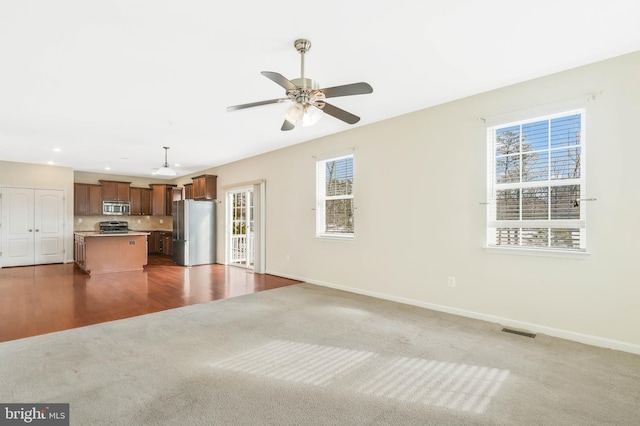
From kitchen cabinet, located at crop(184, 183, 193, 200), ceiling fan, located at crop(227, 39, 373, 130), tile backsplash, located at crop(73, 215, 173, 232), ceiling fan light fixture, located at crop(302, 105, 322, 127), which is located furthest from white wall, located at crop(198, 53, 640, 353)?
tile backsplash, located at crop(73, 215, 173, 232)

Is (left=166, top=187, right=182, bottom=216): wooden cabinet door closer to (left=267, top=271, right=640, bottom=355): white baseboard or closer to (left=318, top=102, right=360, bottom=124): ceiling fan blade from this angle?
(left=267, top=271, right=640, bottom=355): white baseboard

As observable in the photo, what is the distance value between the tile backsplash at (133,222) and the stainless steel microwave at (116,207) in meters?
0.42

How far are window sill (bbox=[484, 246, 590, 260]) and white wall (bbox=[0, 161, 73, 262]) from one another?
10.1 m

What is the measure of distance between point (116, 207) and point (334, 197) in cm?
793

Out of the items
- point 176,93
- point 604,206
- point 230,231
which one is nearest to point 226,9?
point 176,93

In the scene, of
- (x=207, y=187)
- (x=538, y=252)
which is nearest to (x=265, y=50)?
(x=538, y=252)

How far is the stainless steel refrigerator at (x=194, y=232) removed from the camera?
7969 millimetres

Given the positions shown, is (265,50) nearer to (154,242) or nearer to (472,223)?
(472,223)

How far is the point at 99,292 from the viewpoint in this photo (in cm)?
506

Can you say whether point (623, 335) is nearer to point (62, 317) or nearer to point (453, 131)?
point (453, 131)

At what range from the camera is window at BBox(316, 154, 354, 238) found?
5281 mm

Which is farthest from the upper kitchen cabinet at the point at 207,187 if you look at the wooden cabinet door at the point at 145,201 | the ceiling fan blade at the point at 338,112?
the ceiling fan blade at the point at 338,112

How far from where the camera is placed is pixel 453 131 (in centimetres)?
393

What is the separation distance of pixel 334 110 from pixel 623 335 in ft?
11.1
